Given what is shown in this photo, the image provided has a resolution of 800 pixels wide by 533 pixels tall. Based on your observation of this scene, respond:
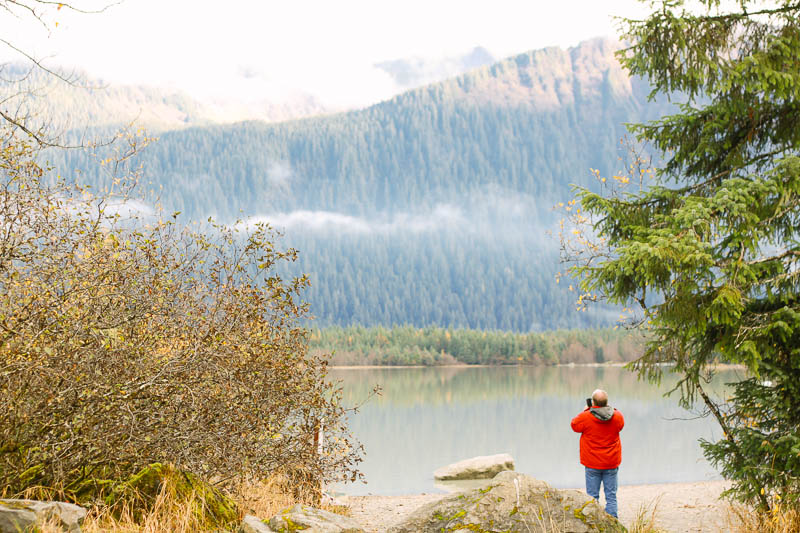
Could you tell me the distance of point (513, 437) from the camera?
33000mm

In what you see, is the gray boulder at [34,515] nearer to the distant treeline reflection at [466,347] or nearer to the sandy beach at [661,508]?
the sandy beach at [661,508]

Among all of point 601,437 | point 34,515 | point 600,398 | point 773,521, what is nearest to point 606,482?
point 601,437

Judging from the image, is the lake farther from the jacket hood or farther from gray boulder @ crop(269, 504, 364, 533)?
gray boulder @ crop(269, 504, 364, 533)

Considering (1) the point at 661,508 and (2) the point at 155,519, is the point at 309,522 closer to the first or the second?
(2) the point at 155,519

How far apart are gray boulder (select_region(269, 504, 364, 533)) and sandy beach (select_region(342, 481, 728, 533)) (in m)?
2.10

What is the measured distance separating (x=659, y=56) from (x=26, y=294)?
7.05 meters

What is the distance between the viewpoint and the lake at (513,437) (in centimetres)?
2245

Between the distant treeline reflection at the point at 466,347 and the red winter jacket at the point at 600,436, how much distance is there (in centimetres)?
10214

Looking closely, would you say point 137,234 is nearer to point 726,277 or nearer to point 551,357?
point 726,277

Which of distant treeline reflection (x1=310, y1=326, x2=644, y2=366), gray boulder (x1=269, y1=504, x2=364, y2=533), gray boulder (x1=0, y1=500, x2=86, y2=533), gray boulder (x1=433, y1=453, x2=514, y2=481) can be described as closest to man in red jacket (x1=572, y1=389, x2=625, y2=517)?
gray boulder (x1=269, y1=504, x2=364, y2=533)

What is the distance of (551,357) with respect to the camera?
121938 mm

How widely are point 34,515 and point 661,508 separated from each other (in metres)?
10.6

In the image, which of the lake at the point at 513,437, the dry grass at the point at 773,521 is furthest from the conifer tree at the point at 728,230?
the lake at the point at 513,437

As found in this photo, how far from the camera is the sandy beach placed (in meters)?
10.2
